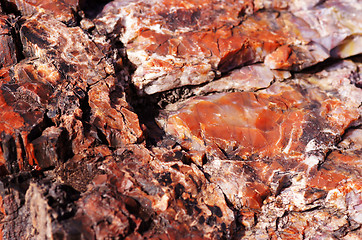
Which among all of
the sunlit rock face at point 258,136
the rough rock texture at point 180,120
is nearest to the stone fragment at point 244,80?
the rough rock texture at point 180,120

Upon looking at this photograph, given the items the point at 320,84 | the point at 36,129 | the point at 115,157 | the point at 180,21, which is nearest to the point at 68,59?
the point at 36,129

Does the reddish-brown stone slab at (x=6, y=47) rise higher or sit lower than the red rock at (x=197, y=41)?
higher

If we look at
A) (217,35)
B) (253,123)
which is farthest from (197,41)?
(253,123)

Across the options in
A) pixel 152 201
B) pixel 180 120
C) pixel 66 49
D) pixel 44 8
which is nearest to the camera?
pixel 152 201

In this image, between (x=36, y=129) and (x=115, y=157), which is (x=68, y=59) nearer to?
(x=36, y=129)

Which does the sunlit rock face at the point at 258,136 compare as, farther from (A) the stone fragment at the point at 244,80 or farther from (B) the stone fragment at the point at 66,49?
(B) the stone fragment at the point at 66,49

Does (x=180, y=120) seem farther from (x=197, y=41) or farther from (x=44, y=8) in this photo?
(x=44, y=8)

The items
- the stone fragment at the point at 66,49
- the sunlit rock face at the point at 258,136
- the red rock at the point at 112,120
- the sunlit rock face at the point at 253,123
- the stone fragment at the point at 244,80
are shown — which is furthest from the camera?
the stone fragment at the point at 244,80

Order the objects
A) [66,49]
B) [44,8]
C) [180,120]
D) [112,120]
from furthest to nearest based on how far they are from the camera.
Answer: [44,8] → [180,120] → [66,49] → [112,120]
